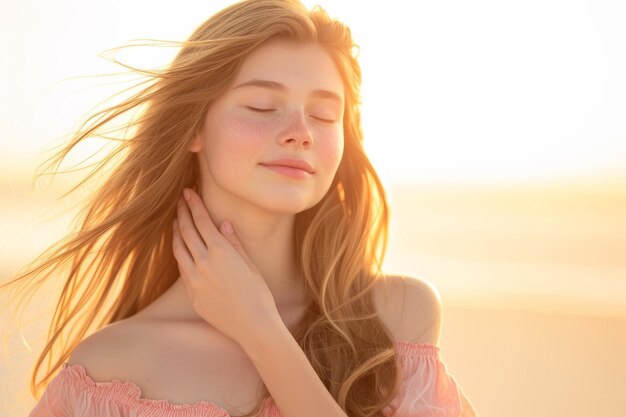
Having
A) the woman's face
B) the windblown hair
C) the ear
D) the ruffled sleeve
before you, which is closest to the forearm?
the windblown hair

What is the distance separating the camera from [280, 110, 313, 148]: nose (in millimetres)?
2646

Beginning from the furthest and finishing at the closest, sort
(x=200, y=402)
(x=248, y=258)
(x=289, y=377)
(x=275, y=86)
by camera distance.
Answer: (x=248, y=258) → (x=275, y=86) → (x=200, y=402) → (x=289, y=377)

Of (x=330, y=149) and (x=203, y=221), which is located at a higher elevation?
(x=330, y=149)

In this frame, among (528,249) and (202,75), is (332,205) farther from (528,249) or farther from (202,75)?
(528,249)

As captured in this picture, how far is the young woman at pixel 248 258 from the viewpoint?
2.66m

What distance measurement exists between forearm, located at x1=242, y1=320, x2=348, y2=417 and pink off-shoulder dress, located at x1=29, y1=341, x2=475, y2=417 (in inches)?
5.3

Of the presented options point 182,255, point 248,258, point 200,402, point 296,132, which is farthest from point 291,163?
point 200,402

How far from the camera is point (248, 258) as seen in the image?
2.83m

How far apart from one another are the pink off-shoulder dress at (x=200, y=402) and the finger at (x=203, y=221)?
1.53 ft

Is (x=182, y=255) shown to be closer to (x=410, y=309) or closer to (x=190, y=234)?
(x=190, y=234)

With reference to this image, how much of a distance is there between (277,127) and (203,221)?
0.40 m

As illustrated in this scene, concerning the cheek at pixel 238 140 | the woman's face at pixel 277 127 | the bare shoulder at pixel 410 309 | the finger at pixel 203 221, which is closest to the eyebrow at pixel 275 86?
the woman's face at pixel 277 127

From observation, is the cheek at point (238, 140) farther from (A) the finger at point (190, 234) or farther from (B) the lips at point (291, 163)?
(A) the finger at point (190, 234)

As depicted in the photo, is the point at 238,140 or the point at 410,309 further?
the point at 410,309
